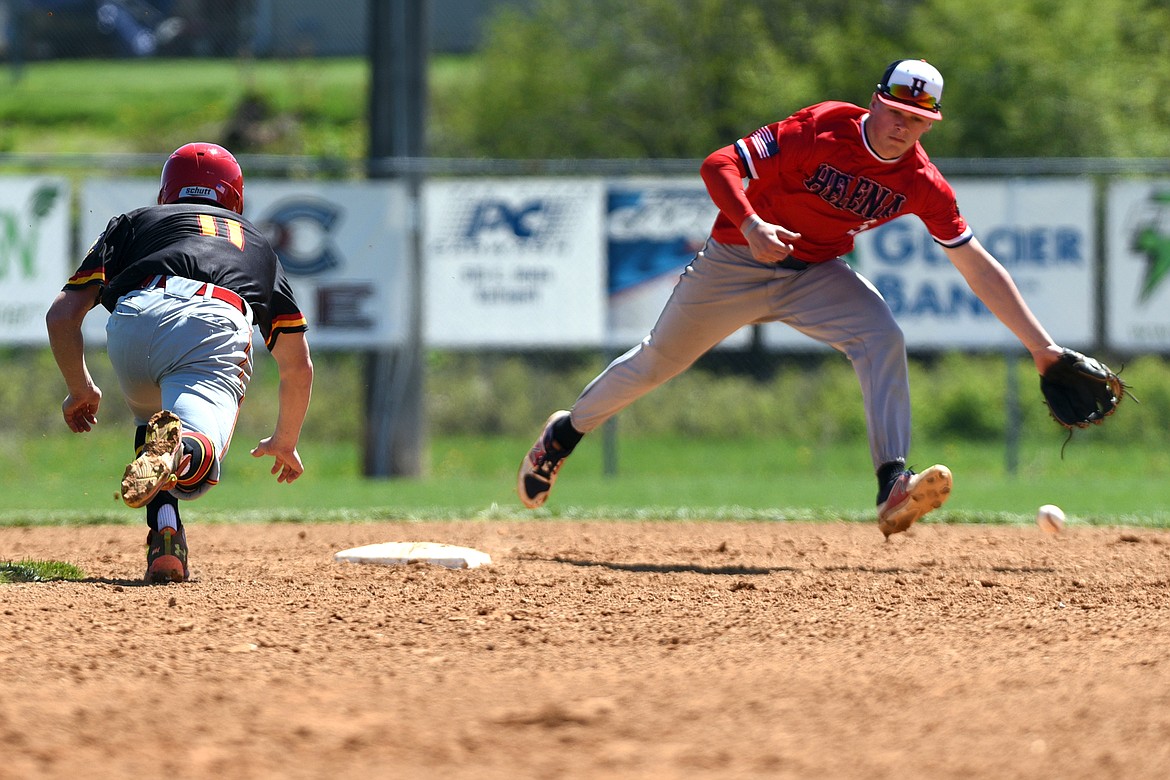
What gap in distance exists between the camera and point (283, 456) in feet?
18.2

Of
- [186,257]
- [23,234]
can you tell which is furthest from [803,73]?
[186,257]

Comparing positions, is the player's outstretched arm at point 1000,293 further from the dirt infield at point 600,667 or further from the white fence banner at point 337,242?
the white fence banner at point 337,242

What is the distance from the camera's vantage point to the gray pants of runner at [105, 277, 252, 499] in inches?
196

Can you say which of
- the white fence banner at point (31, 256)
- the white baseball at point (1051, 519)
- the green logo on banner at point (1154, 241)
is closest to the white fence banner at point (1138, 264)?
the green logo on banner at point (1154, 241)

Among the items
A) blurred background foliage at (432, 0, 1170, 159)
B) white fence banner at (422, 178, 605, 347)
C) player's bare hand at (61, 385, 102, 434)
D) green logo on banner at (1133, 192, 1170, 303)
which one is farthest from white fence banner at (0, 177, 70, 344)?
blurred background foliage at (432, 0, 1170, 159)

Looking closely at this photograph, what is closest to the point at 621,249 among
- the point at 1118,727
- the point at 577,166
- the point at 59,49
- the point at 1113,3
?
the point at 577,166

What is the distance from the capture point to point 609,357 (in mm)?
12516

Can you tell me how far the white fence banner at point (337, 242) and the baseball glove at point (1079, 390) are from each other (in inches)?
255

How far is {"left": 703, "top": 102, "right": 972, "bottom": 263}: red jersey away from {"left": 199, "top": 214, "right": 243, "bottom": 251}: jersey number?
1.87 meters

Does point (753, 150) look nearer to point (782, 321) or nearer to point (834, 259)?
point (834, 259)

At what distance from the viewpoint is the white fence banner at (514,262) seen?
37.9 ft

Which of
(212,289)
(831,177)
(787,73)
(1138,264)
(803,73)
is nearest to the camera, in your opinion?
(212,289)

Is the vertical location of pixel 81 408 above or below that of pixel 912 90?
below

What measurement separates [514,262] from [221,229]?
6.34m
